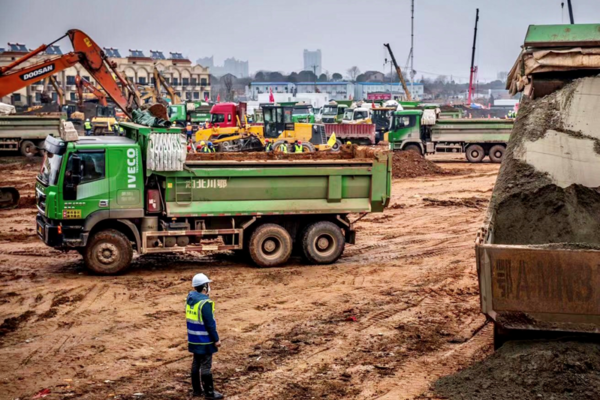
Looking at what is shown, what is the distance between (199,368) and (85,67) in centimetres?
2121

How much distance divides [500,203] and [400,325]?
2208 mm

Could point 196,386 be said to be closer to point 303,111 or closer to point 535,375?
point 535,375

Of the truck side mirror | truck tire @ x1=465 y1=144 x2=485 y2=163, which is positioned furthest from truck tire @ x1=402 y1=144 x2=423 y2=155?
the truck side mirror

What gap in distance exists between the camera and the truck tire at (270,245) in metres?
14.5

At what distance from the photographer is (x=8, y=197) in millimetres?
22312

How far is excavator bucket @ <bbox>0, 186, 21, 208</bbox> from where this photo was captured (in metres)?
22.3

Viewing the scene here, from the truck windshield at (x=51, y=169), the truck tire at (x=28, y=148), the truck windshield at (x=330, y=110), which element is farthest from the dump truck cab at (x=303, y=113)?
the truck windshield at (x=51, y=169)

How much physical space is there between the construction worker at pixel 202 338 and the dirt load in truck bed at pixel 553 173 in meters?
3.39

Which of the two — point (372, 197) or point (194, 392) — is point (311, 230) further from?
point (194, 392)

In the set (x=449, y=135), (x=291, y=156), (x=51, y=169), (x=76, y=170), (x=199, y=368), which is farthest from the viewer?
(x=449, y=135)

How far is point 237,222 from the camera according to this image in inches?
573

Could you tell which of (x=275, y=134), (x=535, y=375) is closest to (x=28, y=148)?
(x=275, y=134)

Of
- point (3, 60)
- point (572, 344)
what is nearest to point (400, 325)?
point (572, 344)

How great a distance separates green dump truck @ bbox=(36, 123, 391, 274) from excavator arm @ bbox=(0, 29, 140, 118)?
12814mm
